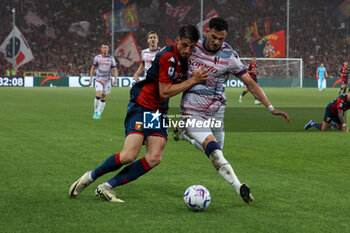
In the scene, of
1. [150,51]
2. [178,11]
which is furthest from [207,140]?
[178,11]

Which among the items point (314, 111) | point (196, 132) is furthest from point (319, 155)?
point (314, 111)

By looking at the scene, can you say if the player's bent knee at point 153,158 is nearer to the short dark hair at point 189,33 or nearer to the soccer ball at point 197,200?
the soccer ball at point 197,200

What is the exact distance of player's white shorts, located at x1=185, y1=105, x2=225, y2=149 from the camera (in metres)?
5.82

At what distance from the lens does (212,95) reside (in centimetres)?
591

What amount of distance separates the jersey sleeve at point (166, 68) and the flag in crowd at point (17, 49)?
4497 cm

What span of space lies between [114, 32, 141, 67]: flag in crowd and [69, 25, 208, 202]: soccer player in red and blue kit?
44810 millimetres

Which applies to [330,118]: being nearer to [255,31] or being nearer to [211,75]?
[211,75]

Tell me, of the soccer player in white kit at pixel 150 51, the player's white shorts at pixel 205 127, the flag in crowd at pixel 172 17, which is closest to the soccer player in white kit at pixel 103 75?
the soccer player in white kit at pixel 150 51

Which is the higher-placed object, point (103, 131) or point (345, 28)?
point (345, 28)

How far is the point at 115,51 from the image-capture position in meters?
52.4

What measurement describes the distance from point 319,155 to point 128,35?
4450cm

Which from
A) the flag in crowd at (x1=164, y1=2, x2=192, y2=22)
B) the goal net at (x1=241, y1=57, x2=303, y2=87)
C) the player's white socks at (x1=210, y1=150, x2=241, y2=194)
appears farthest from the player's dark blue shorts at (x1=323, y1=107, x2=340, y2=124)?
the flag in crowd at (x1=164, y1=2, x2=192, y2=22)

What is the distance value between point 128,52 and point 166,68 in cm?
4675

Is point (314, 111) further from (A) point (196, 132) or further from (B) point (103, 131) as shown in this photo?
(A) point (196, 132)
